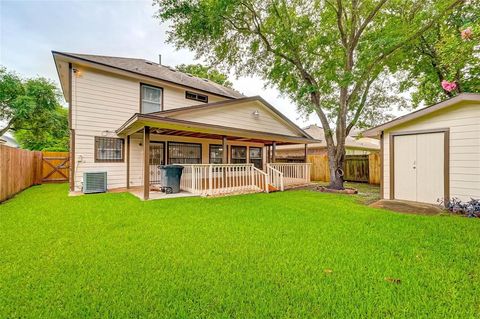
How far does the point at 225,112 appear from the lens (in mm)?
9992

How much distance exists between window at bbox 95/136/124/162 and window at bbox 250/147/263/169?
7.44 meters

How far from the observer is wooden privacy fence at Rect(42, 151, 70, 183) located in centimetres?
1149

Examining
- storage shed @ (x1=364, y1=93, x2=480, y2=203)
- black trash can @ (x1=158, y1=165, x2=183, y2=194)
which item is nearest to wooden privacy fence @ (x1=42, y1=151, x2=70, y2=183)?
black trash can @ (x1=158, y1=165, x2=183, y2=194)

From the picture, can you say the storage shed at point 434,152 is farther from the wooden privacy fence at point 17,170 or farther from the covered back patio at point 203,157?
the wooden privacy fence at point 17,170

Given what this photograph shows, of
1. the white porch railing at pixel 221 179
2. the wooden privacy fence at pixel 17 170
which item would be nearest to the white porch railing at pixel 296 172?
the white porch railing at pixel 221 179

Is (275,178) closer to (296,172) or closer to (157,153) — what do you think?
(296,172)

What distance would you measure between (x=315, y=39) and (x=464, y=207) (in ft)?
27.2

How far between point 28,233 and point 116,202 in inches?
104

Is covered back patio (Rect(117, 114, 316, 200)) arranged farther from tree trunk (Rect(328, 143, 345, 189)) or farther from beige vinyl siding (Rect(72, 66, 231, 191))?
tree trunk (Rect(328, 143, 345, 189))

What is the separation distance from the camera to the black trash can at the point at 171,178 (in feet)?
26.2

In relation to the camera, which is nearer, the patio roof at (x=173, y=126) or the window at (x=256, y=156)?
the patio roof at (x=173, y=126)

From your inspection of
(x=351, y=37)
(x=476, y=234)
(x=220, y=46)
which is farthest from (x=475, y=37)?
(x=220, y=46)

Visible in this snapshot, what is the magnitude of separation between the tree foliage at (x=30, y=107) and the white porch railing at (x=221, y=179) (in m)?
15.8

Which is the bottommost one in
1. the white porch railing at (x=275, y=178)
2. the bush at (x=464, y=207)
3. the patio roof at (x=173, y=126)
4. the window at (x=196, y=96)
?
the bush at (x=464, y=207)
